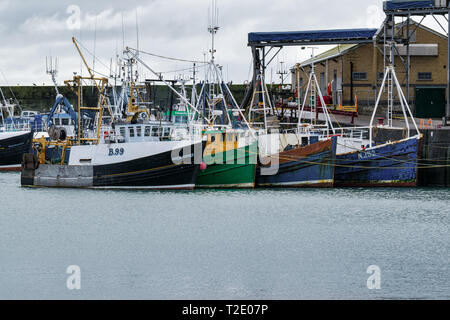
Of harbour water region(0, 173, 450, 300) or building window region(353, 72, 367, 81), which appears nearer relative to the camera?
harbour water region(0, 173, 450, 300)

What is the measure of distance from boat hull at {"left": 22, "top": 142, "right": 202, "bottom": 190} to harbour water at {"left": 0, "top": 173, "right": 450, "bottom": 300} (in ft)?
2.34

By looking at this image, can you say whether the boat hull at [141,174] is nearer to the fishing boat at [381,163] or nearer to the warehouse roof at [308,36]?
the fishing boat at [381,163]

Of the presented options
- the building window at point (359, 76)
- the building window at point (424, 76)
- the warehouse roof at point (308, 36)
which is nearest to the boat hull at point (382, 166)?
the warehouse roof at point (308, 36)

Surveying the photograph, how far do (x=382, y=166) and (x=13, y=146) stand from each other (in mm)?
25631

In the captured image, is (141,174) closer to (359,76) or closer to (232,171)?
(232,171)

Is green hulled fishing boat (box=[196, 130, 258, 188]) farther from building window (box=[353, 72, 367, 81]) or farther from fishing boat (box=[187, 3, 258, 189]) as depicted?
building window (box=[353, 72, 367, 81])

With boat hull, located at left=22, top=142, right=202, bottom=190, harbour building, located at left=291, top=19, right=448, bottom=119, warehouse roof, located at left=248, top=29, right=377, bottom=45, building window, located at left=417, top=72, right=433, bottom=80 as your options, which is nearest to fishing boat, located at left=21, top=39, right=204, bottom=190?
boat hull, located at left=22, top=142, right=202, bottom=190

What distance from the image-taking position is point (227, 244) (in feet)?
72.0

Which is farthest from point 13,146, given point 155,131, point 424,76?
point 424,76


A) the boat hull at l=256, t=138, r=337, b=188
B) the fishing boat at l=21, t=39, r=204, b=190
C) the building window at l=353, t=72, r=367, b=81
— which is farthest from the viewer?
the building window at l=353, t=72, r=367, b=81

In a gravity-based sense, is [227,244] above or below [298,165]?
below

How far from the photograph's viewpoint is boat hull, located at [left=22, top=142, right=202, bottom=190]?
33.2 meters

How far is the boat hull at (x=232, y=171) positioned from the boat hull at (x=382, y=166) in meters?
4.16
